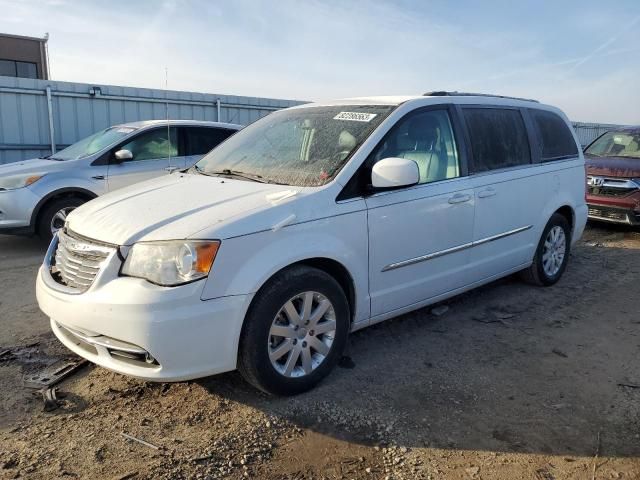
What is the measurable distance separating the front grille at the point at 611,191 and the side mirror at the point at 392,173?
Result: 19.3 ft

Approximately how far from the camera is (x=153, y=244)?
9.21 feet

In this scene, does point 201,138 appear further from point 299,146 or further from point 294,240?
point 294,240

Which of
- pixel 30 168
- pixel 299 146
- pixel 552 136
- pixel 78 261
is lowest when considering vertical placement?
pixel 78 261

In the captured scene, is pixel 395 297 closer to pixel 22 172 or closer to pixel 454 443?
pixel 454 443

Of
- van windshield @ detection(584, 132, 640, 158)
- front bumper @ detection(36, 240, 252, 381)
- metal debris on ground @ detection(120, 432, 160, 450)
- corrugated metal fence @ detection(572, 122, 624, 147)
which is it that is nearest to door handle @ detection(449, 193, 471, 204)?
front bumper @ detection(36, 240, 252, 381)

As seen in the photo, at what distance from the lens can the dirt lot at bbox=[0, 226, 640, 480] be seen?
261 centimetres

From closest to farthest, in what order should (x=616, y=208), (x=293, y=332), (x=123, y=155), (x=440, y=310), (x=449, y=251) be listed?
(x=293, y=332)
(x=449, y=251)
(x=440, y=310)
(x=123, y=155)
(x=616, y=208)

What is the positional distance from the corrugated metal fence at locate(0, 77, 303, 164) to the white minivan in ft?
26.3

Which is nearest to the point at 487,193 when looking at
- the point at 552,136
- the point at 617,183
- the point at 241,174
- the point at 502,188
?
the point at 502,188

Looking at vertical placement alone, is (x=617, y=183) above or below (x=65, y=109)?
below

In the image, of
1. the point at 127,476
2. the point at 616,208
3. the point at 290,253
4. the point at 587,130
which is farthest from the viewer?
the point at 587,130

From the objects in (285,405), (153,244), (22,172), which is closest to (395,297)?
(285,405)

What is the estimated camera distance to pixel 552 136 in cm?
532

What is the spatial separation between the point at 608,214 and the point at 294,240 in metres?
6.70
